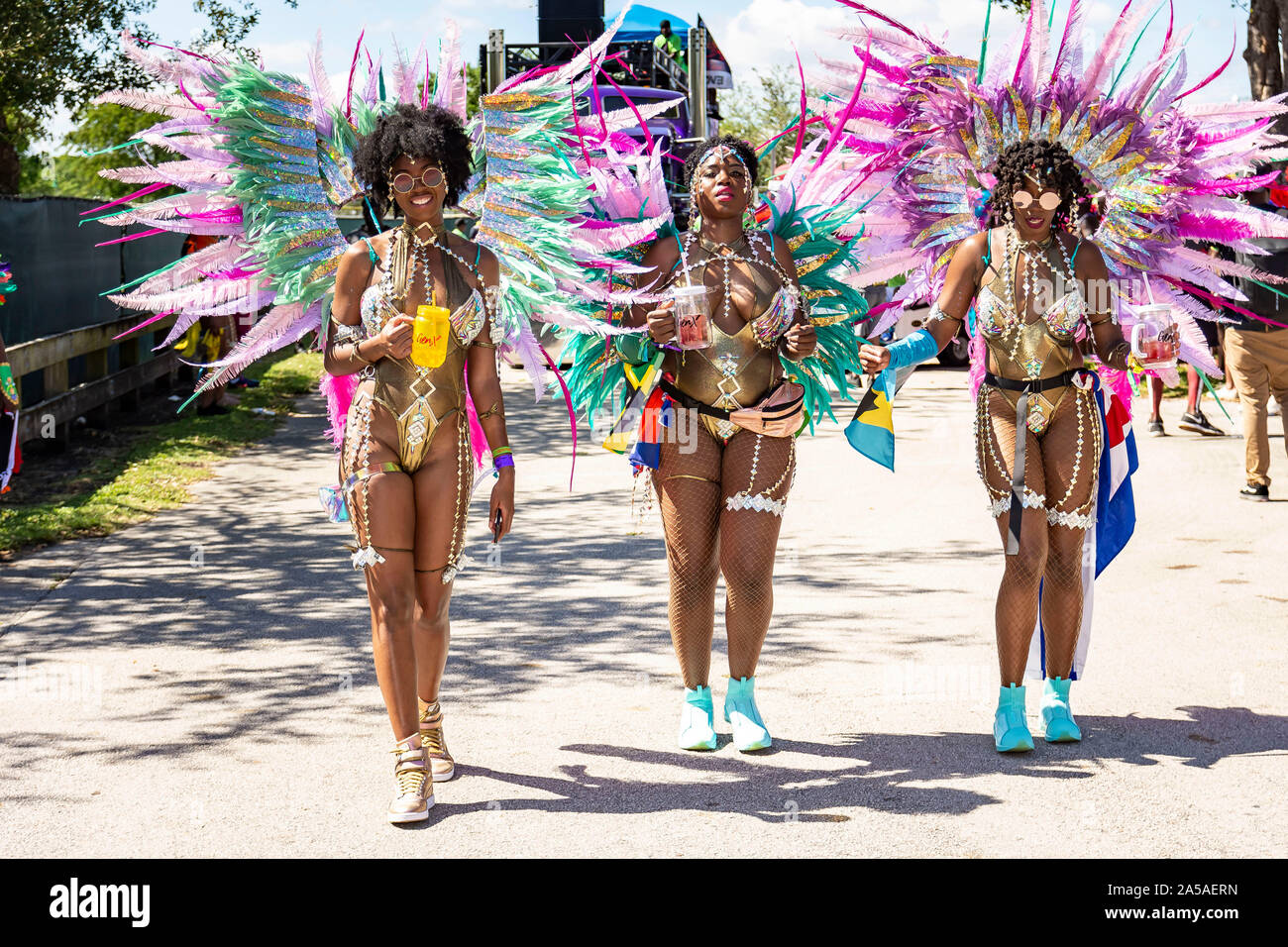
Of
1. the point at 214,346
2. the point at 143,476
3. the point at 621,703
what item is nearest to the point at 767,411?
the point at 621,703

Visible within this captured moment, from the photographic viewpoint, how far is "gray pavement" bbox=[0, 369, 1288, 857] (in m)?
4.36

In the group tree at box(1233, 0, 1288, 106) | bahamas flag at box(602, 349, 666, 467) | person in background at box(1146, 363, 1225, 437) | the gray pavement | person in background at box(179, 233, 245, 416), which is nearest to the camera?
the gray pavement

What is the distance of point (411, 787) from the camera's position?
14.6 ft

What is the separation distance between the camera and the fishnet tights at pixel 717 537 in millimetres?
5090

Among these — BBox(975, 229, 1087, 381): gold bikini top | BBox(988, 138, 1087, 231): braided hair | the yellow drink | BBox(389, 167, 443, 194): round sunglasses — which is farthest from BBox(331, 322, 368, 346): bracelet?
BBox(988, 138, 1087, 231): braided hair

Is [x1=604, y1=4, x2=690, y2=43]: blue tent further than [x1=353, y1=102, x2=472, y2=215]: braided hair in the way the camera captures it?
Yes

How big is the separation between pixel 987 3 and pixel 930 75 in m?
0.46

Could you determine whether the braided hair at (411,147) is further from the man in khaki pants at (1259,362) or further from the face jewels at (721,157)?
the man in khaki pants at (1259,362)

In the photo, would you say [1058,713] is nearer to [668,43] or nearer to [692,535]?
[692,535]

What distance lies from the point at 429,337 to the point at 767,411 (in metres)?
1.25

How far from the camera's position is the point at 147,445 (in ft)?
41.9

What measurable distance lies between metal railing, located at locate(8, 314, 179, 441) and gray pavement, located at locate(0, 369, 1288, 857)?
2.70m

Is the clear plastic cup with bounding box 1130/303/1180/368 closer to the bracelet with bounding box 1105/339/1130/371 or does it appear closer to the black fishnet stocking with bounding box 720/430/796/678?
the bracelet with bounding box 1105/339/1130/371

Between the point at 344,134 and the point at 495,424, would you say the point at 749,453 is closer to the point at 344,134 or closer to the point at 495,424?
the point at 495,424
